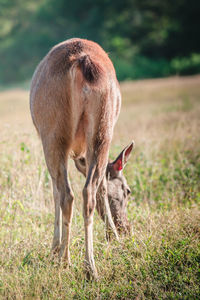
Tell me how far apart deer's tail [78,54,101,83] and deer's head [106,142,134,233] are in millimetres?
1269

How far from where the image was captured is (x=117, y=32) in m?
36.3

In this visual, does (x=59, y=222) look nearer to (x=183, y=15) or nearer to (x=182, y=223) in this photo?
(x=182, y=223)

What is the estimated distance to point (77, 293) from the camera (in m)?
2.85

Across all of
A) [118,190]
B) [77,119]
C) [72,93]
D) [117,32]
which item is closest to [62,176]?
[77,119]

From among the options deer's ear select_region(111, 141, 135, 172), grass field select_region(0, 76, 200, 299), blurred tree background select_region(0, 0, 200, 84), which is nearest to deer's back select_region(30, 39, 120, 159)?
deer's ear select_region(111, 141, 135, 172)

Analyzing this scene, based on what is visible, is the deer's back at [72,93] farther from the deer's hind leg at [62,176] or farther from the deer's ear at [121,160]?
the deer's ear at [121,160]

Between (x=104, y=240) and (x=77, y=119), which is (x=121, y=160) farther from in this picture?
(x=77, y=119)

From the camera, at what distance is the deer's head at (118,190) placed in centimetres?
405

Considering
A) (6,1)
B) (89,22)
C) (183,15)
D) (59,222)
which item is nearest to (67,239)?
(59,222)

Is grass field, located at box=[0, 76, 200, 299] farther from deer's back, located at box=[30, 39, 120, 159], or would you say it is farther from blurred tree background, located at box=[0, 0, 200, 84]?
blurred tree background, located at box=[0, 0, 200, 84]

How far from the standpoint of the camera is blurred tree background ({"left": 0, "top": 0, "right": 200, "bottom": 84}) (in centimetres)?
3155

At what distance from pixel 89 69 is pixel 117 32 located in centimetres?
3534

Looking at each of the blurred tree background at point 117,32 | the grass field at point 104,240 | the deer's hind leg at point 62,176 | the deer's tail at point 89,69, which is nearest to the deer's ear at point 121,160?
the grass field at point 104,240

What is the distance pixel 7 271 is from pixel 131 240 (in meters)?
1.24
